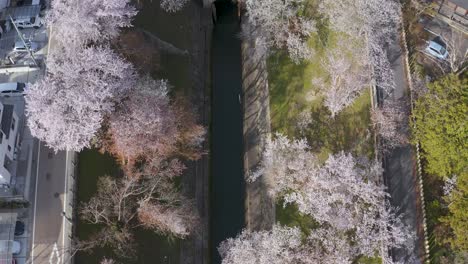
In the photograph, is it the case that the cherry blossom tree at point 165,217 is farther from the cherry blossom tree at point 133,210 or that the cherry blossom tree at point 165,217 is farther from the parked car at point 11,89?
the parked car at point 11,89

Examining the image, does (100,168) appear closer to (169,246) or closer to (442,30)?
(169,246)

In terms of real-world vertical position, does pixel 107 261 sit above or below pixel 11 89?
below

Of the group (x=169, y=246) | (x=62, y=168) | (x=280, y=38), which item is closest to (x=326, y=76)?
(x=280, y=38)

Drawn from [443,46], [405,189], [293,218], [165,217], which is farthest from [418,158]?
[165,217]

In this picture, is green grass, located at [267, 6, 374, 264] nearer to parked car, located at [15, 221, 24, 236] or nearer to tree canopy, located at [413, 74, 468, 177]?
tree canopy, located at [413, 74, 468, 177]

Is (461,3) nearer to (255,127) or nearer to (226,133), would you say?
(255,127)

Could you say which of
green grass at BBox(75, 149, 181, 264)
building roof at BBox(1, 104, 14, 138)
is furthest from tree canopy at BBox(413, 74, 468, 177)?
building roof at BBox(1, 104, 14, 138)
